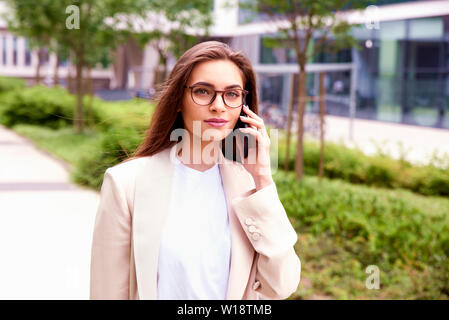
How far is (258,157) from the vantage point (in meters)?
1.69

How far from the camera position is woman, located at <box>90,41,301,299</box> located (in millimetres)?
1625

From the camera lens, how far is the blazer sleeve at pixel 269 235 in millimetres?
1649

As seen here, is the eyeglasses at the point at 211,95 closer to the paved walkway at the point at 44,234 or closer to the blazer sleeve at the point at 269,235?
the blazer sleeve at the point at 269,235

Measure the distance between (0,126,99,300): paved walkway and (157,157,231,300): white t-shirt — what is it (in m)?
1.18

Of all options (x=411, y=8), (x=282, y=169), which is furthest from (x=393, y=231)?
(x=411, y=8)

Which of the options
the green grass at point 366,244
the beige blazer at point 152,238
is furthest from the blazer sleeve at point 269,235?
the green grass at point 366,244

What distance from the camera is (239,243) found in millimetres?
1682

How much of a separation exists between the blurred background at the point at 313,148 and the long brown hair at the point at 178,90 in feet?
0.50

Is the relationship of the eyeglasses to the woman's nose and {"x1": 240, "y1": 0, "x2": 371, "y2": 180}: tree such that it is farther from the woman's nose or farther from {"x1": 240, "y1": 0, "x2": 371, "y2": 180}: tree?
{"x1": 240, "y1": 0, "x2": 371, "y2": 180}: tree

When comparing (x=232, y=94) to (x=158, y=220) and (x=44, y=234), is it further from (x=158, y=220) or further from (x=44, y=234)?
(x=44, y=234)

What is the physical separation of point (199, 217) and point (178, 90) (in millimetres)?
339

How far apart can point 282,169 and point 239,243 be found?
10.6 metres
